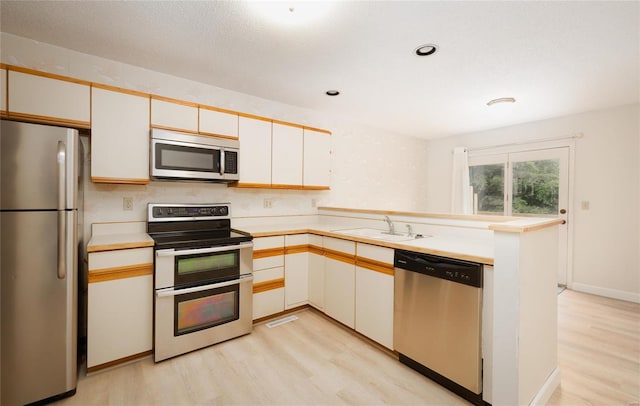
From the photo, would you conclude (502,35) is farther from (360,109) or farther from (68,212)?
(68,212)

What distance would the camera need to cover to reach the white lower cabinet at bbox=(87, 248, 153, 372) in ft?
6.09

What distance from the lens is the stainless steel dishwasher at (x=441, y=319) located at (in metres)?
1.60

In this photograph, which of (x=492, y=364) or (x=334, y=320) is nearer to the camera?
(x=492, y=364)

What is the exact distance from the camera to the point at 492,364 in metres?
1.52

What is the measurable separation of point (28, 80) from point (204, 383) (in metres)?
2.29

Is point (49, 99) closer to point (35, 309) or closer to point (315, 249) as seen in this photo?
point (35, 309)

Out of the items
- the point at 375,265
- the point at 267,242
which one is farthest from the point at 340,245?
the point at 267,242

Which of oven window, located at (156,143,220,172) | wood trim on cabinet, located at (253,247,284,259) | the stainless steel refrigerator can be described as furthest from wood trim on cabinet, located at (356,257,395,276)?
the stainless steel refrigerator

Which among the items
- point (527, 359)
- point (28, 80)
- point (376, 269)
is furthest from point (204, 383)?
point (28, 80)

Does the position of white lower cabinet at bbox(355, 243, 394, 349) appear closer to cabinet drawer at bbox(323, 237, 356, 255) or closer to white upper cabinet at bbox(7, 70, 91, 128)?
cabinet drawer at bbox(323, 237, 356, 255)

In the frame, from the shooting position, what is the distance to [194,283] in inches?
84.7

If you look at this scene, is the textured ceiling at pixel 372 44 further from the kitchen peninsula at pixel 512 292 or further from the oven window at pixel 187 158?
the kitchen peninsula at pixel 512 292

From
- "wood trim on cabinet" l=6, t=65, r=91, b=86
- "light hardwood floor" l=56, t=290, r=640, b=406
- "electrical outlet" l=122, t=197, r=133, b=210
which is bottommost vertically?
"light hardwood floor" l=56, t=290, r=640, b=406

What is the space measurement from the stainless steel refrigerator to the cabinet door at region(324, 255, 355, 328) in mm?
1865
